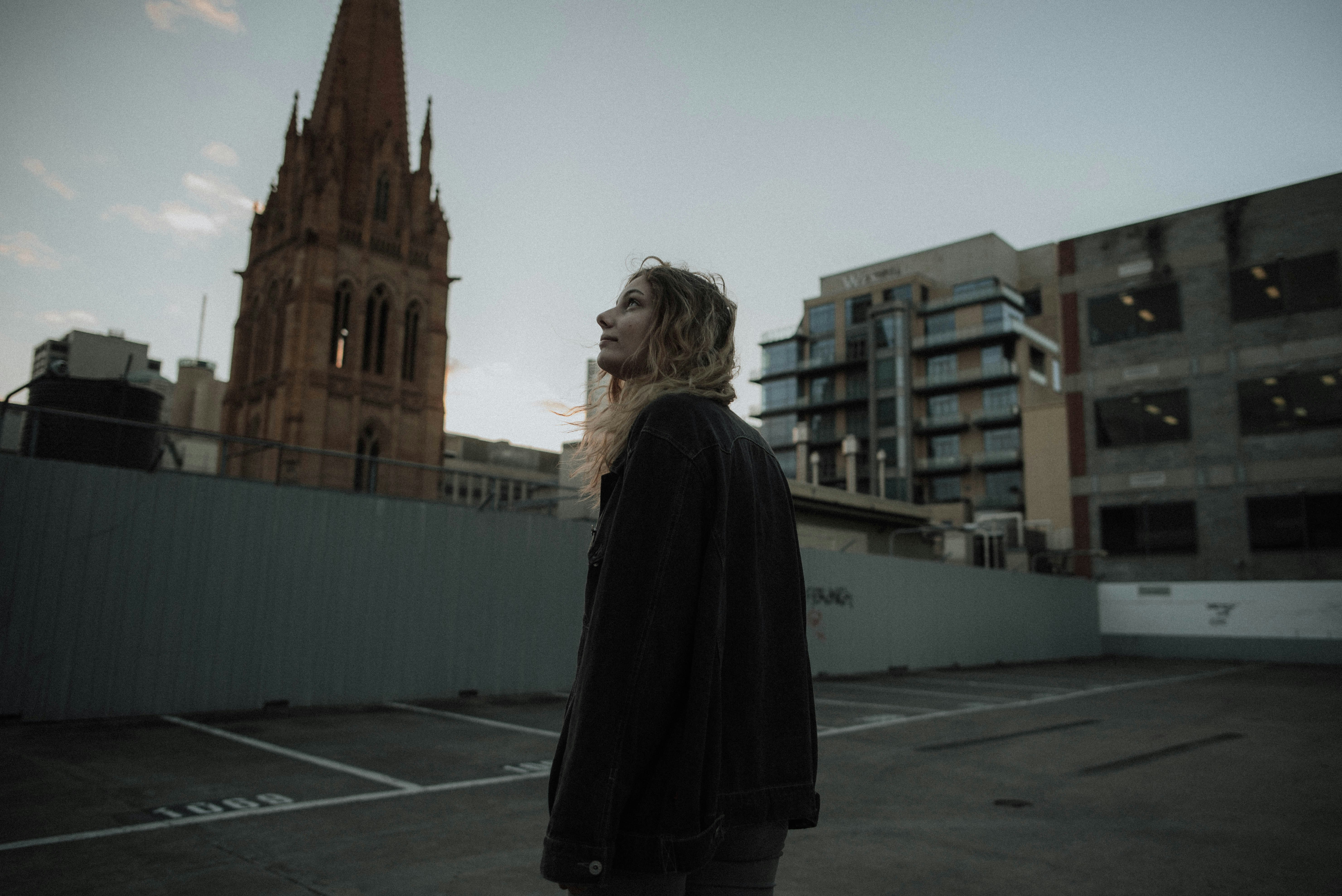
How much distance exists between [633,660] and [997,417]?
6027cm

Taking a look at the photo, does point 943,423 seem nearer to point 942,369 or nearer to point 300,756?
point 942,369

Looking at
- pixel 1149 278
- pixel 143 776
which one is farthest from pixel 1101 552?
pixel 143 776

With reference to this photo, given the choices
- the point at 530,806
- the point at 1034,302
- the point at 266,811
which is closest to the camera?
the point at 266,811

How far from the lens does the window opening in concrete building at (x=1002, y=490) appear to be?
55.1m

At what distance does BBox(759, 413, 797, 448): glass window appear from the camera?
67.5 meters

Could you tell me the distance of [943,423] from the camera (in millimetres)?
59438

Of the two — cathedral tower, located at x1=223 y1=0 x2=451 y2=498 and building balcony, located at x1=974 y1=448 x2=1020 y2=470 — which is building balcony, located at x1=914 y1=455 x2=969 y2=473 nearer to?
building balcony, located at x1=974 y1=448 x2=1020 y2=470

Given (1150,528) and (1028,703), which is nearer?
(1028,703)

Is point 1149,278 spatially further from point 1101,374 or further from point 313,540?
point 313,540

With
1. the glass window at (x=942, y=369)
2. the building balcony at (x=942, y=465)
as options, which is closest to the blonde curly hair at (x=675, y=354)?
the building balcony at (x=942, y=465)

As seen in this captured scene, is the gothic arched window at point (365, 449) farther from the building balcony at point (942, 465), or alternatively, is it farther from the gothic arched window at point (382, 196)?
the building balcony at point (942, 465)

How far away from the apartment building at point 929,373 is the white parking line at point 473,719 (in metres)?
44.4

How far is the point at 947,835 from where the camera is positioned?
17.6 feet

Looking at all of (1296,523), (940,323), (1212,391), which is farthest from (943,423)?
(1296,523)
